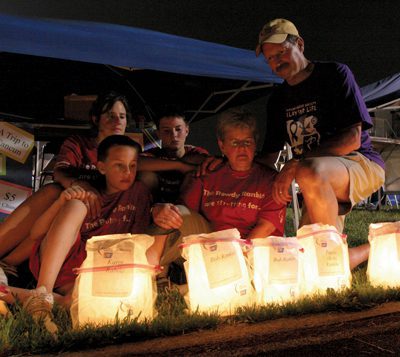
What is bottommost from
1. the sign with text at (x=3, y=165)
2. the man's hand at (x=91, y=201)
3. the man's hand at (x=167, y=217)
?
the man's hand at (x=167, y=217)

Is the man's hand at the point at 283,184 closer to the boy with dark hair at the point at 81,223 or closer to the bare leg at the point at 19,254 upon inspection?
the boy with dark hair at the point at 81,223

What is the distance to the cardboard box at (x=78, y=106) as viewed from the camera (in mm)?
5488

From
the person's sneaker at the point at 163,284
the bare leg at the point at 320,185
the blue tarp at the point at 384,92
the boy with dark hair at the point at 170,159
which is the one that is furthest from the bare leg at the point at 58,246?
the blue tarp at the point at 384,92

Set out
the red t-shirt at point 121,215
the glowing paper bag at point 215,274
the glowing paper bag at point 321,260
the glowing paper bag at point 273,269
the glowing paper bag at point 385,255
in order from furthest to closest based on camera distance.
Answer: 1. the red t-shirt at point 121,215
2. the glowing paper bag at point 385,255
3. the glowing paper bag at point 321,260
4. the glowing paper bag at point 273,269
5. the glowing paper bag at point 215,274

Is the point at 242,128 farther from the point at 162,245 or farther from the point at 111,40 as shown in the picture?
the point at 111,40

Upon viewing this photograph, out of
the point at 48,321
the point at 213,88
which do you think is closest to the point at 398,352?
the point at 48,321

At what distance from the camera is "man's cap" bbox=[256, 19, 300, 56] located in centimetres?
283

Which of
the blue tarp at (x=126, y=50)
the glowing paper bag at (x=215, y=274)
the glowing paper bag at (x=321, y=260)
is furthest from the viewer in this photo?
the blue tarp at (x=126, y=50)

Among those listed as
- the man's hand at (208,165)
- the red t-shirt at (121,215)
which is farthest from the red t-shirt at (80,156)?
the man's hand at (208,165)

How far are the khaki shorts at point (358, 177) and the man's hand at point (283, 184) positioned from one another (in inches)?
11.0

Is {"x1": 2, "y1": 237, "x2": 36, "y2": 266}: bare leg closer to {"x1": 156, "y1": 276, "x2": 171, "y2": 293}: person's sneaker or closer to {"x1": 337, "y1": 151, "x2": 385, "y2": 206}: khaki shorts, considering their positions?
{"x1": 156, "y1": 276, "x2": 171, "y2": 293}: person's sneaker

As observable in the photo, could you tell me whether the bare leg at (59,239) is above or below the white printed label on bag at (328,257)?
above

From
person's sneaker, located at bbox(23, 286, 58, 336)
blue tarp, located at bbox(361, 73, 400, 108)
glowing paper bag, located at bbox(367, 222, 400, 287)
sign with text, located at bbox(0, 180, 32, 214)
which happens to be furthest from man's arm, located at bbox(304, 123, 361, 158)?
blue tarp, located at bbox(361, 73, 400, 108)

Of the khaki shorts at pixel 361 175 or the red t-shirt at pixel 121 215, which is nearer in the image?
the red t-shirt at pixel 121 215
